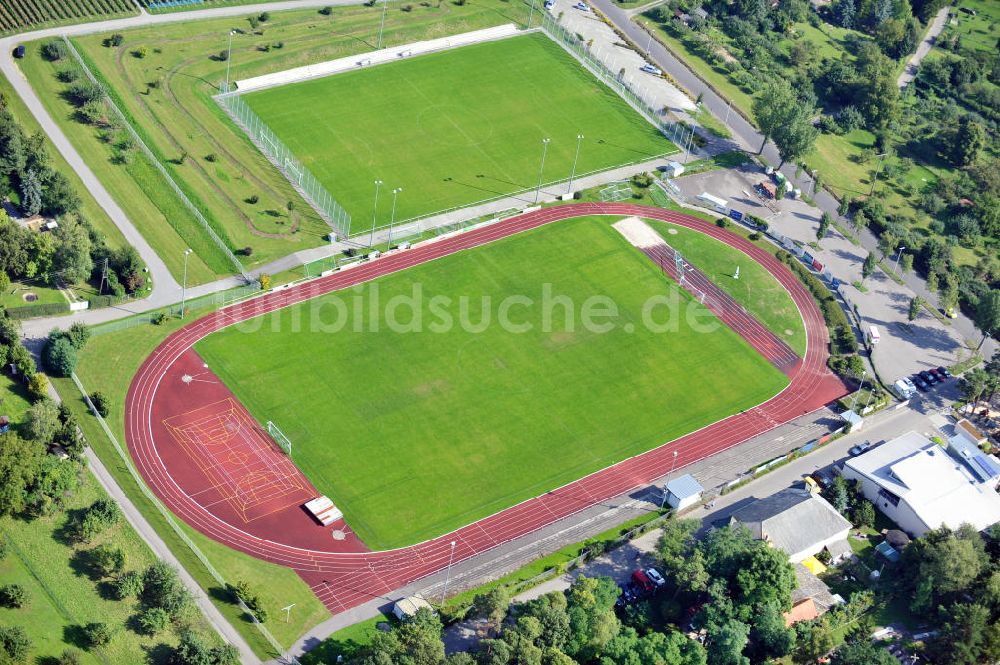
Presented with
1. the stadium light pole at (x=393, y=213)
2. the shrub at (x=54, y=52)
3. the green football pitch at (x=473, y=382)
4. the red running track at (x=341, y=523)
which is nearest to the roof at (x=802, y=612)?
the red running track at (x=341, y=523)

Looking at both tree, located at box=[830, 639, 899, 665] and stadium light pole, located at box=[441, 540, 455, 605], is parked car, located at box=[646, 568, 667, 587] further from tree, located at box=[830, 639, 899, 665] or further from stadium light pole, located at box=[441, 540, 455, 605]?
stadium light pole, located at box=[441, 540, 455, 605]

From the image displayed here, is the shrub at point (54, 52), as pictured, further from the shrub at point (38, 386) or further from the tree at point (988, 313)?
the tree at point (988, 313)

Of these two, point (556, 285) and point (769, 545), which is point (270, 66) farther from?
point (769, 545)

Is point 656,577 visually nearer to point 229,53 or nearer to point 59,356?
point 59,356

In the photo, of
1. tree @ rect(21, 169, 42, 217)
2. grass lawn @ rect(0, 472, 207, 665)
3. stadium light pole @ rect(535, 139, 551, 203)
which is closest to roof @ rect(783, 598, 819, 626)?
grass lawn @ rect(0, 472, 207, 665)

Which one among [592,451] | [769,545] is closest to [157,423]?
[592,451]

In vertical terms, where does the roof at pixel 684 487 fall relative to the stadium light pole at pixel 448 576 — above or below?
above
